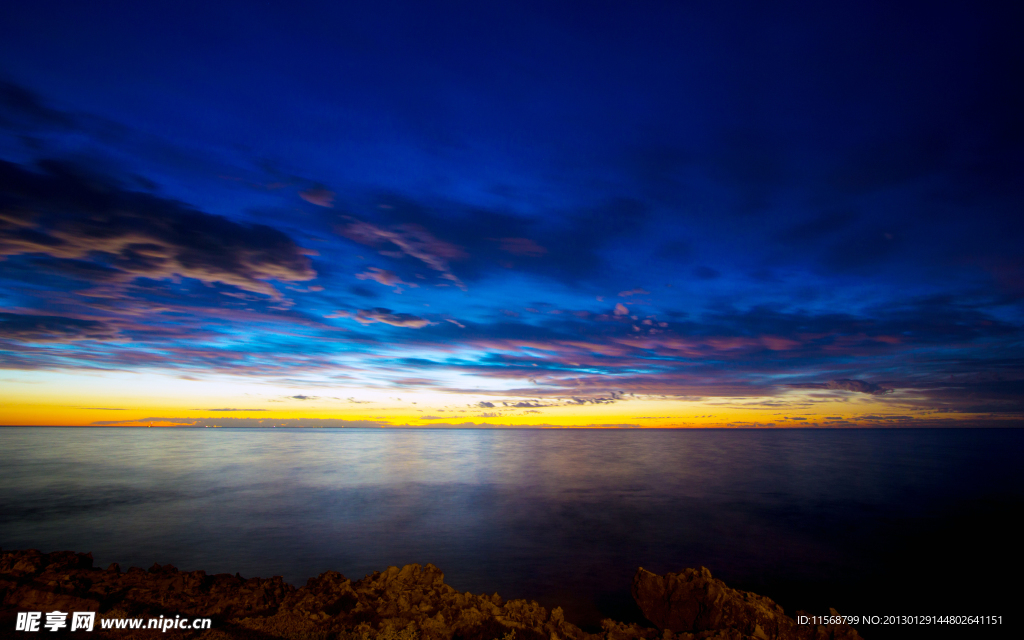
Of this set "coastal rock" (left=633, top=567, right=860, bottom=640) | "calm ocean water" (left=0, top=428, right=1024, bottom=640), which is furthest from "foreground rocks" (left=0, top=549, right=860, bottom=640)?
"calm ocean water" (left=0, top=428, right=1024, bottom=640)

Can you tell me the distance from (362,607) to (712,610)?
619 centimetres

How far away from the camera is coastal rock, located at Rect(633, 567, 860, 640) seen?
7.37m

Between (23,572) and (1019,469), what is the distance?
69711 mm

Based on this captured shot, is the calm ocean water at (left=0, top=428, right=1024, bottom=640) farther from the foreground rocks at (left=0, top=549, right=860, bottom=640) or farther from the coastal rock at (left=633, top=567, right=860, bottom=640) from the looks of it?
the foreground rocks at (left=0, top=549, right=860, bottom=640)

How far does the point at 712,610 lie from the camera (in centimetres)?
809

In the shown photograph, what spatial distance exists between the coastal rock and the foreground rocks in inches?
0.7

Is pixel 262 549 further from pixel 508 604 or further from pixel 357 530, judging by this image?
pixel 508 604

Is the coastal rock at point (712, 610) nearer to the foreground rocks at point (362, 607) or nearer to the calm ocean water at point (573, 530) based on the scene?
the foreground rocks at point (362, 607)

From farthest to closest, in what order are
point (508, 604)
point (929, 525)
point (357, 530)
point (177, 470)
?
1. point (177, 470)
2. point (929, 525)
3. point (357, 530)
4. point (508, 604)

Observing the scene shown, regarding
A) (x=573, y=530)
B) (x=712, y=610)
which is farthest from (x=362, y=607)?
(x=573, y=530)

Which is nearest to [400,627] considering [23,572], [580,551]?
[23,572]

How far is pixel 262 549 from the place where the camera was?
1622 cm

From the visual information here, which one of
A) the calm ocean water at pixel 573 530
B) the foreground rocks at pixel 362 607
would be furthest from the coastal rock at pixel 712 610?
the calm ocean water at pixel 573 530

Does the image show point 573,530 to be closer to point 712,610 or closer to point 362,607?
point 712,610
